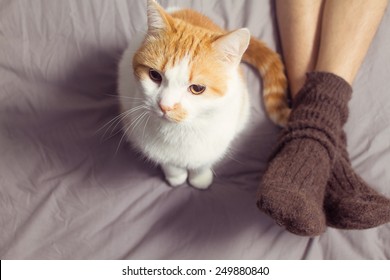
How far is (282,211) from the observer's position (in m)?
0.76

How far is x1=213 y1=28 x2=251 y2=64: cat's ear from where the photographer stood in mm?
696

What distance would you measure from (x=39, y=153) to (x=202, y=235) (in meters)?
0.54

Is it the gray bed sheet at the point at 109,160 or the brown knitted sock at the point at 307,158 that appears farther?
the gray bed sheet at the point at 109,160

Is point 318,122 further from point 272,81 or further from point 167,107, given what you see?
point 167,107

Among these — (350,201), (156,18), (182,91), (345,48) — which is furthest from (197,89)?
(345,48)

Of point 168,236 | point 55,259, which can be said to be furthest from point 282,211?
point 55,259

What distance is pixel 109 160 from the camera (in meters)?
1.10

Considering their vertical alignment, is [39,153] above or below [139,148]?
below

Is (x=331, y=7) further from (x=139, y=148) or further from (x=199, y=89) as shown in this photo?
(x=139, y=148)

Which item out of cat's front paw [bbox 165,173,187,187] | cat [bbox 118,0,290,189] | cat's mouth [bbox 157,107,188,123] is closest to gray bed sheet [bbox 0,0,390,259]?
cat's front paw [bbox 165,173,187,187]

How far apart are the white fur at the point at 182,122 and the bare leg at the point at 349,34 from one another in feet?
0.97

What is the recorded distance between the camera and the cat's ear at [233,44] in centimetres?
70

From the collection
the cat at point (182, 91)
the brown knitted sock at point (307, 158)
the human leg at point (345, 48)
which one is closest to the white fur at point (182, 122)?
the cat at point (182, 91)

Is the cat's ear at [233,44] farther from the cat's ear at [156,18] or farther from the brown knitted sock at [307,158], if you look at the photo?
the brown knitted sock at [307,158]
